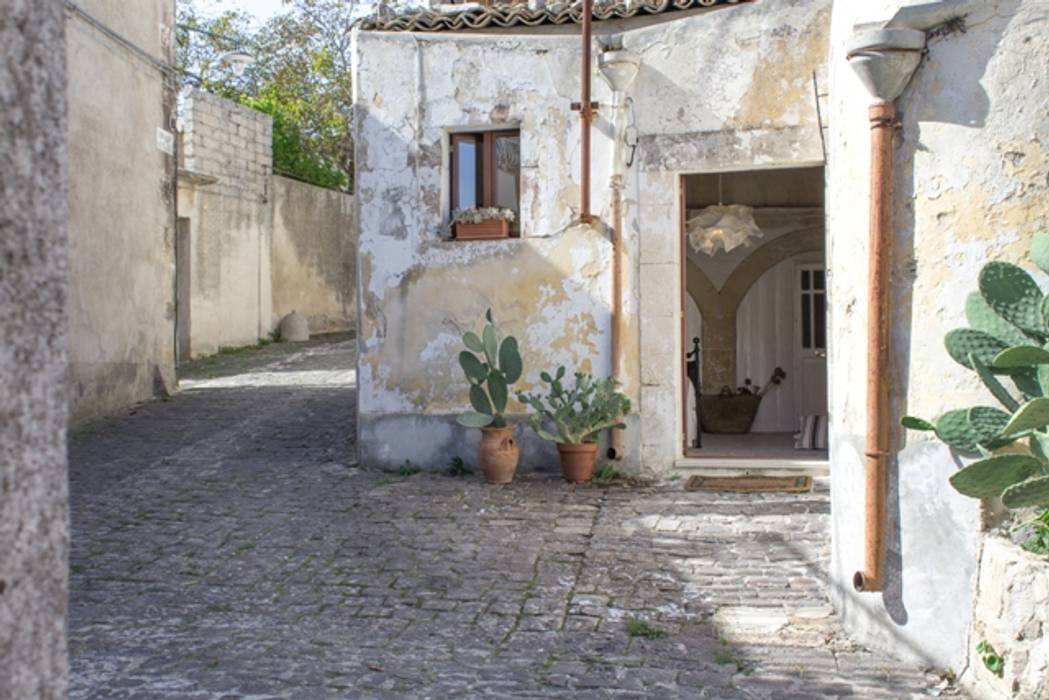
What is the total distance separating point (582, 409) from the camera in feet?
31.8

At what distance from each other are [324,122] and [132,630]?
2089 centimetres

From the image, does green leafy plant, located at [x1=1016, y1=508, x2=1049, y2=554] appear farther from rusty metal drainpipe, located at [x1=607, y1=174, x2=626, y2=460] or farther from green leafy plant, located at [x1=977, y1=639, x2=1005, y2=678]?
rusty metal drainpipe, located at [x1=607, y1=174, x2=626, y2=460]

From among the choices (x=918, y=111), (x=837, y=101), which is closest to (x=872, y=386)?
(x=918, y=111)

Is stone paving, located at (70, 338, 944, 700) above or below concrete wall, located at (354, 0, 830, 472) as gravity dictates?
below

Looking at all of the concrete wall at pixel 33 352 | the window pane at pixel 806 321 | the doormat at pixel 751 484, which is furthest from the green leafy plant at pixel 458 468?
the concrete wall at pixel 33 352

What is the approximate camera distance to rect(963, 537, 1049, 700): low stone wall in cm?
430

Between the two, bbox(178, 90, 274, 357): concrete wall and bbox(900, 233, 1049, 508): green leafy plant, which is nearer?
bbox(900, 233, 1049, 508): green leafy plant

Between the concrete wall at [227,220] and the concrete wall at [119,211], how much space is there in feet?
10.9

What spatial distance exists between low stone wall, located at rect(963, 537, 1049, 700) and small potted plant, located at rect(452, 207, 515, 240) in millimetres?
6255

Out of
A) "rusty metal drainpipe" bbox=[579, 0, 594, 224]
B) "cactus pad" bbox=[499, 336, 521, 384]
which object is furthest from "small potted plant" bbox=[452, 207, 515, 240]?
"cactus pad" bbox=[499, 336, 521, 384]

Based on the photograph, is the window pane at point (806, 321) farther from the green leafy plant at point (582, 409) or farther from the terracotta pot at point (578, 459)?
the terracotta pot at point (578, 459)

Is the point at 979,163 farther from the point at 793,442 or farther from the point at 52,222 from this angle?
the point at 793,442

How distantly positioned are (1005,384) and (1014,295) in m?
0.42

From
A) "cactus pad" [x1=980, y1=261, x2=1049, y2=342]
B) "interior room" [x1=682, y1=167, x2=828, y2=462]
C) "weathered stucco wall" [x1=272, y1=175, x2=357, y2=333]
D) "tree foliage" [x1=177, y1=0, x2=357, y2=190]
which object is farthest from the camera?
"tree foliage" [x1=177, y1=0, x2=357, y2=190]
